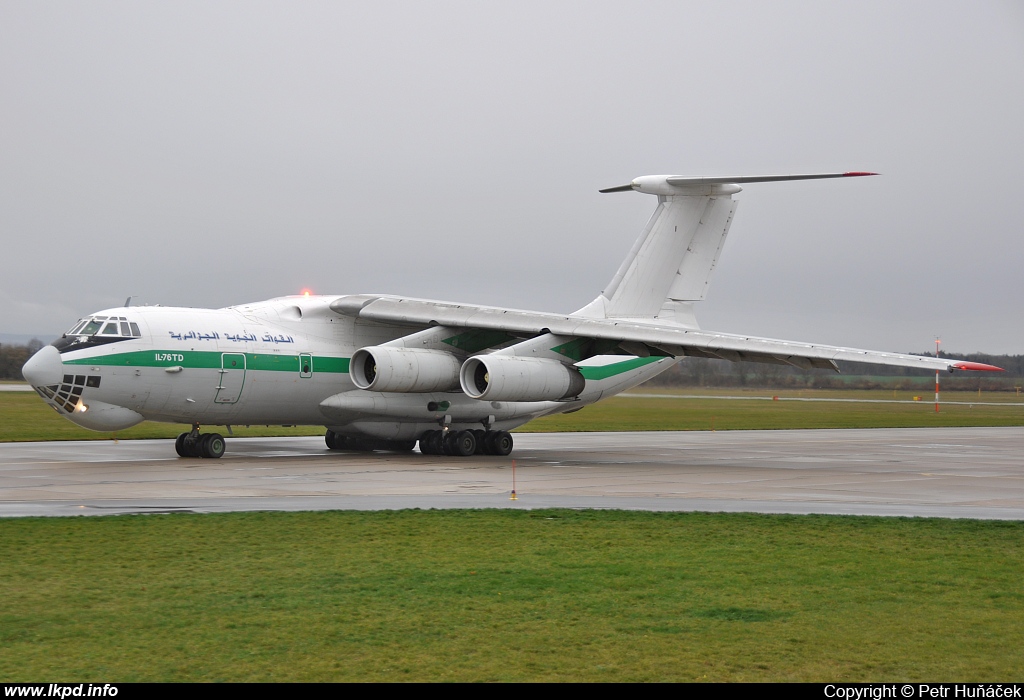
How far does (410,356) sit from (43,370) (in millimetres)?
6315

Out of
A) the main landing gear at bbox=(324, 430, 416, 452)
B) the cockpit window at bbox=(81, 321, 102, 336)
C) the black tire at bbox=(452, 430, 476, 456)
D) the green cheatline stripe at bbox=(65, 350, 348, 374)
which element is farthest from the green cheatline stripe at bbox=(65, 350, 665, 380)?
the black tire at bbox=(452, 430, 476, 456)

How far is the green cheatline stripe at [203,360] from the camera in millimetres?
17578

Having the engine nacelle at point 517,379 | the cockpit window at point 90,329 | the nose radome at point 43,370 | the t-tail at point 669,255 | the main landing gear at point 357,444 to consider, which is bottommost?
the main landing gear at point 357,444

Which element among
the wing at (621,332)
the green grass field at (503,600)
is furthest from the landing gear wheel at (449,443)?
the green grass field at (503,600)

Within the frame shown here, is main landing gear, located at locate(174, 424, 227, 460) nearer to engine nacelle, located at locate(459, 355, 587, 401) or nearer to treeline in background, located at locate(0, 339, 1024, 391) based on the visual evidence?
engine nacelle, located at locate(459, 355, 587, 401)

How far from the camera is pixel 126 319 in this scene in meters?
18.1

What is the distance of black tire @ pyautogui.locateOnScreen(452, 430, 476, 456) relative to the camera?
21141mm

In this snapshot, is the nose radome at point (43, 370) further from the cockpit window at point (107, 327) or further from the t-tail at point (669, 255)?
the t-tail at point (669, 255)

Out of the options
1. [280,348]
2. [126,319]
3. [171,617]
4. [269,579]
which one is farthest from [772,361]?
[171,617]

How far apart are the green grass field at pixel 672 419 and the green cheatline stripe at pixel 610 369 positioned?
898 centimetres

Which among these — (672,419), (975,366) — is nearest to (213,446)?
(975,366)

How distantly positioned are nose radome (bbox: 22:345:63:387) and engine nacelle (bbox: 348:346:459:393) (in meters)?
5.29

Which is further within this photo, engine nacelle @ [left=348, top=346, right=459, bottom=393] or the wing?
engine nacelle @ [left=348, top=346, right=459, bottom=393]

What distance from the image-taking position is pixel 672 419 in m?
37.2
